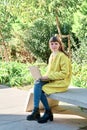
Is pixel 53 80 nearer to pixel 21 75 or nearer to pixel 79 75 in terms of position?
pixel 79 75

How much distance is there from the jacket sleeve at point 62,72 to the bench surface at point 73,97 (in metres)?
0.29

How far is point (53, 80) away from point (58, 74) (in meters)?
0.18

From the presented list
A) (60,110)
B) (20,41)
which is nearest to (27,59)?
(20,41)

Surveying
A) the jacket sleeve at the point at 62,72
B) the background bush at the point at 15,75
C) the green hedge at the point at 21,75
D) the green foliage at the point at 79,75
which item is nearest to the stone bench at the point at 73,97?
the jacket sleeve at the point at 62,72

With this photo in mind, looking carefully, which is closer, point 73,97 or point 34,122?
point 73,97

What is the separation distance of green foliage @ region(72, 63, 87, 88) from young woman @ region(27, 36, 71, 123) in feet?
10.0

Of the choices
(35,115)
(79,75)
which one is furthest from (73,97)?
(79,75)

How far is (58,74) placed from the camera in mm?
6289

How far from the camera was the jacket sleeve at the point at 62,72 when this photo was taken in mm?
6293

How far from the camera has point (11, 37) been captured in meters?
16.3

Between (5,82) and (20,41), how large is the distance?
4.90 meters

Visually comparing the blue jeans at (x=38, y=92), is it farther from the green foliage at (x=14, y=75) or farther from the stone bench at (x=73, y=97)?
the green foliage at (x=14, y=75)

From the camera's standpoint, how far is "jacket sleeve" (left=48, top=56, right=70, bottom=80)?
20.6 ft

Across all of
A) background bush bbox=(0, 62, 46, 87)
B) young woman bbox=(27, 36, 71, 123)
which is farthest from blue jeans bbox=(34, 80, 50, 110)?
background bush bbox=(0, 62, 46, 87)
